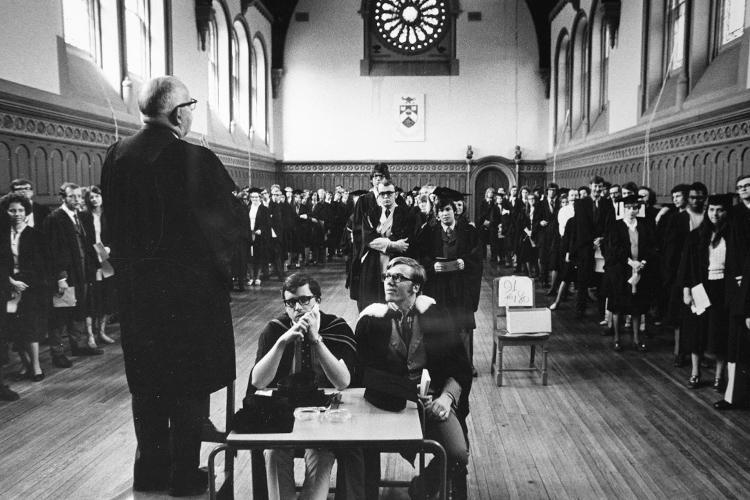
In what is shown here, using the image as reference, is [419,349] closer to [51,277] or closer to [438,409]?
[438,409]

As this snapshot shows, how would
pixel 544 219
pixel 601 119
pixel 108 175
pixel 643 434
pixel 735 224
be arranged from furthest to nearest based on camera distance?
1. pixel 601 119
2. pixel 544 219
3. pixel 735 224
4. pixel 643 434
5. pixel 108 175

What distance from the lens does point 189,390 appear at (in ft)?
7.59

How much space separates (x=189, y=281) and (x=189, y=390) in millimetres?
400

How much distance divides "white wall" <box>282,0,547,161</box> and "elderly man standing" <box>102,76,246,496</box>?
57.5ft

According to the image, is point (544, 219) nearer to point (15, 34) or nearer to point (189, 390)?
point (15, 34)

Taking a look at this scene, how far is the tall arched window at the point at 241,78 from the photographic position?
624 inches

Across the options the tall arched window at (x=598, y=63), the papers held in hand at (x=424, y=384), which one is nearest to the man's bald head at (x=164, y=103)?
the papers held in hand at (x=424, y=384)

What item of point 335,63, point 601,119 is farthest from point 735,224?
point 335,63

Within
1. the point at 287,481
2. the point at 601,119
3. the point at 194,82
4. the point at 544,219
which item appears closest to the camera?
the point at 287,481

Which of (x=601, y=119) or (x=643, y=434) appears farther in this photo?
(x=601, y=119)

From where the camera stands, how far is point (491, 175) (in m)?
19.5

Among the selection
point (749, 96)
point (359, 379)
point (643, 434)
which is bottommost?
point (643, 434)

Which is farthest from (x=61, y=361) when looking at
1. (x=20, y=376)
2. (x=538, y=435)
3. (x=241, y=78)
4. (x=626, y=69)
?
(x=241, y=78)

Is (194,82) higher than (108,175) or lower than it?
higher
